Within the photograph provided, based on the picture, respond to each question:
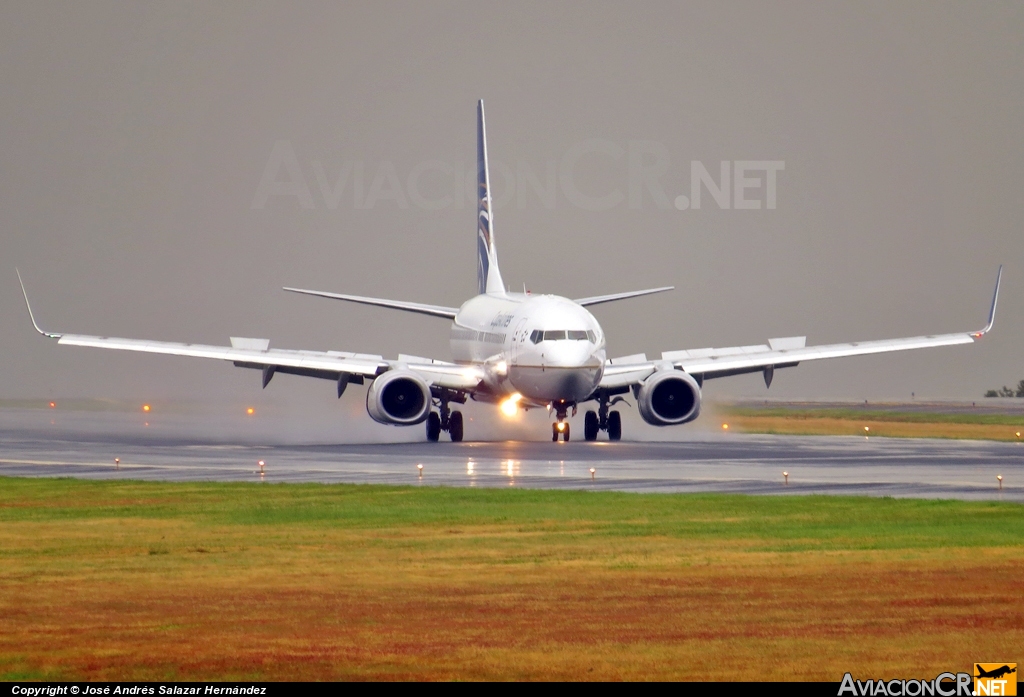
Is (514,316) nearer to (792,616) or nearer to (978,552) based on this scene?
(978,552)

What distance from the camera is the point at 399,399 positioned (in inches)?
2124

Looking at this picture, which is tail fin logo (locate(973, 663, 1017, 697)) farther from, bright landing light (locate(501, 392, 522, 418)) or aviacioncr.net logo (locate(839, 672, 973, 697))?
bright landing light (locate(501, 392, 522, 418))

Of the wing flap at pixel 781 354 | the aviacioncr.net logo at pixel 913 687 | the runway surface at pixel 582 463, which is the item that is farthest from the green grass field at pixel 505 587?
the wing flap at pixel 781 354

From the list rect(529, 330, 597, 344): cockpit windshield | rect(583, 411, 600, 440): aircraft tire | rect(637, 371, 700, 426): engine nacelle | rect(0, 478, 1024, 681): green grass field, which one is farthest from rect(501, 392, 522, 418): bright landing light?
rect(0, 478, 1024, 681): green grass field

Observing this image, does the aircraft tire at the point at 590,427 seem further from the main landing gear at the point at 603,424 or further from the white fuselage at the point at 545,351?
the white fuselage at the point at 545,351

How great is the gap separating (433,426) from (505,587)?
121ft

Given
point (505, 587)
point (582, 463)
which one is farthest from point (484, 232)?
point (505, 587)

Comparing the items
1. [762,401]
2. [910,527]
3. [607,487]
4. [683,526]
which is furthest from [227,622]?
[762,401]

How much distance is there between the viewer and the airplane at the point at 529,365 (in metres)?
52.4

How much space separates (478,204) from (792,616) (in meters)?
58.1

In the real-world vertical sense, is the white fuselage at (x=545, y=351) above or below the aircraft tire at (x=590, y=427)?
above

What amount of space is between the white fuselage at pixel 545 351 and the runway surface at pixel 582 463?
1.86 meters

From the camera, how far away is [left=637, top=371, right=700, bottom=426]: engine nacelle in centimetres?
5453

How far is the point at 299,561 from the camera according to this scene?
22.2 m
